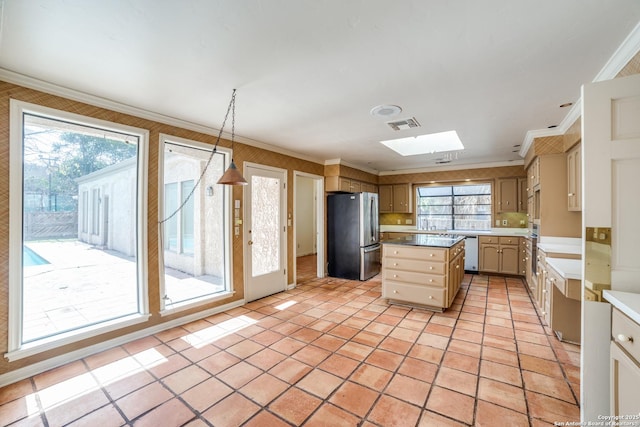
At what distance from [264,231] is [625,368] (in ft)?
12.8

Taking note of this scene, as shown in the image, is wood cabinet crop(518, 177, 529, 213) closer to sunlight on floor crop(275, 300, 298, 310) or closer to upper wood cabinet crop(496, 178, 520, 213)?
upper wood cabinet crop(496, 178, 520, 213)

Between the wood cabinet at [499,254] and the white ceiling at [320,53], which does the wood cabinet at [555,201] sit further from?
the wood cabinet at [499,254]

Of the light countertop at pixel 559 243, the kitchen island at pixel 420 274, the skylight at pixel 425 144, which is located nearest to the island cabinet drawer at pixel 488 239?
the light countertop at pixel 559 243

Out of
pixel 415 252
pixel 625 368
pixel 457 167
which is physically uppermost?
pixel 457 167

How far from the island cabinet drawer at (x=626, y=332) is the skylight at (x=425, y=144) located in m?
3.34

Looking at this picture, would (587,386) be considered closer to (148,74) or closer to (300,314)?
(300,314)

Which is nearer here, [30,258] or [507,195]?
[30,258]

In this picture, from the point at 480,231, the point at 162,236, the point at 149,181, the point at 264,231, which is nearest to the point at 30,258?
the point at 162,236

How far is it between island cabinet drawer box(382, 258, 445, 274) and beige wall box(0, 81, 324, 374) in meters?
1.80

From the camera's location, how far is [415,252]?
3637mm

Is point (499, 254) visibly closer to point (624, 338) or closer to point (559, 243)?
point (559, 243)

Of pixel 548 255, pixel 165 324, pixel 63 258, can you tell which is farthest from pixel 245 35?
pixel 548 255

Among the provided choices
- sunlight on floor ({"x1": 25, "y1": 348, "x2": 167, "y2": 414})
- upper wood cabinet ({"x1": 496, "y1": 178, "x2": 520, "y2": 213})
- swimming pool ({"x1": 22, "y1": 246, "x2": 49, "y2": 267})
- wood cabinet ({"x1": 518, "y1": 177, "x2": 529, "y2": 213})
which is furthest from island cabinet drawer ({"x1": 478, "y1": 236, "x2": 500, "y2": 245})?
swimming pool ({"x1": 22, "y1": 246, "x2": 49, "y2": 267})

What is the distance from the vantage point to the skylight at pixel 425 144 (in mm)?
4447
